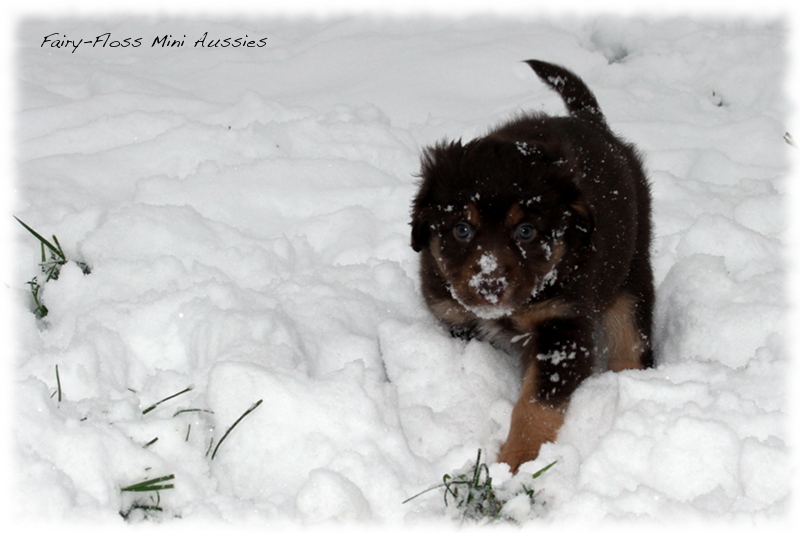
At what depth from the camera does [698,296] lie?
2.89 meters

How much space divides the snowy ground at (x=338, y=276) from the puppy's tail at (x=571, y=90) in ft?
1.92

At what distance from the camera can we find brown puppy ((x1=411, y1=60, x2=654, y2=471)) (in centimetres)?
238

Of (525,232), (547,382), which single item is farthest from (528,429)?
(525,232)


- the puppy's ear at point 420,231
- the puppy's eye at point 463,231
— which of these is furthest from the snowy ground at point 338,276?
the puppy's eye at point 463,231

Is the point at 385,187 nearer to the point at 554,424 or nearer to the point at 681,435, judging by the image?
the point at 554,424

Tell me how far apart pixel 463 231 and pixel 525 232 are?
0.18 metres

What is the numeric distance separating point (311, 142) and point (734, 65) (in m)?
2.50

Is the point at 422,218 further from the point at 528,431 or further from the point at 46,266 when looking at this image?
the point at 46,266

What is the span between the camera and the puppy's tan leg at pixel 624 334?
9.43ft

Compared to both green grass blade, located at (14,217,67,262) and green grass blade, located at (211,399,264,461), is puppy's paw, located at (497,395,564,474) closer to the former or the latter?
green grass blade, located at (211,399,264,461)

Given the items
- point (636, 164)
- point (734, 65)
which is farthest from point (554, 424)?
point (734, 65)

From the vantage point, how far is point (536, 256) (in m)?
2.44

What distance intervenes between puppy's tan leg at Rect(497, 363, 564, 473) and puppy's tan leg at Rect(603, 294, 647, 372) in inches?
22.3

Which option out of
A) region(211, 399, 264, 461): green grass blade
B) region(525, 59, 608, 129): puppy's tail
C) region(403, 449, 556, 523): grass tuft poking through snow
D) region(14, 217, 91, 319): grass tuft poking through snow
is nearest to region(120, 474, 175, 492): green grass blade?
region(211, 399, 264, 461): green grass blade
